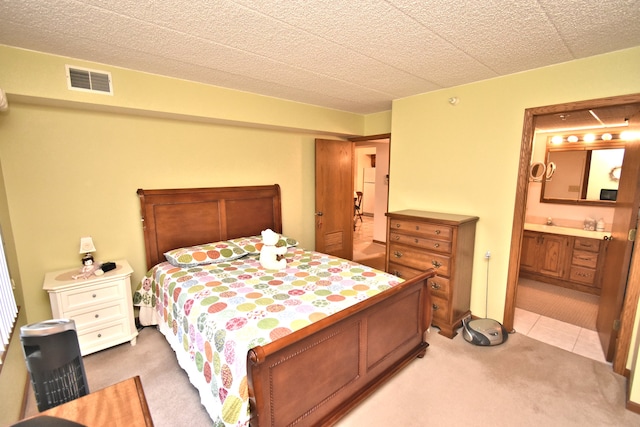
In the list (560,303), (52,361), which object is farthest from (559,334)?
(52,361)

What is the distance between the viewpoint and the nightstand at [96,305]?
2.33 m

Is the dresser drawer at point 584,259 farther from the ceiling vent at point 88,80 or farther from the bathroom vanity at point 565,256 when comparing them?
the ceiling vent at point 88,80

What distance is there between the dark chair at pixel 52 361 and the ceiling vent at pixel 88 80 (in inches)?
80.6

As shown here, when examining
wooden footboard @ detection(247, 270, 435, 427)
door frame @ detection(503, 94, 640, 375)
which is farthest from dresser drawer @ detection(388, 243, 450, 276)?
door frame @ detection(503, 94, 640, 375)

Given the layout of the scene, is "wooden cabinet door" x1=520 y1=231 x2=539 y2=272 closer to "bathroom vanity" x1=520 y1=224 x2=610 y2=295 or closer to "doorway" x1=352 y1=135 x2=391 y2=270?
"bathroom vanity" x1=520 y1=224 x2=610 y2=295

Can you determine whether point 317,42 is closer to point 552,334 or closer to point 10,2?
point 10,2

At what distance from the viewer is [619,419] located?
6.20 ft

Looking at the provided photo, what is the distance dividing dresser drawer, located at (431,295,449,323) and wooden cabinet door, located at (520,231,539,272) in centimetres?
206

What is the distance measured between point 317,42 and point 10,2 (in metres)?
1.64

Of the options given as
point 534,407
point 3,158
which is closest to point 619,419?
point 534,407

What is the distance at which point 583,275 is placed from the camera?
379cm

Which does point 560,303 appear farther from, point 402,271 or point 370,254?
point 370,254

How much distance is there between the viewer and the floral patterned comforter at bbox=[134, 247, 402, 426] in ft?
5.34

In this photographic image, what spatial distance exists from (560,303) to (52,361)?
460 cm
